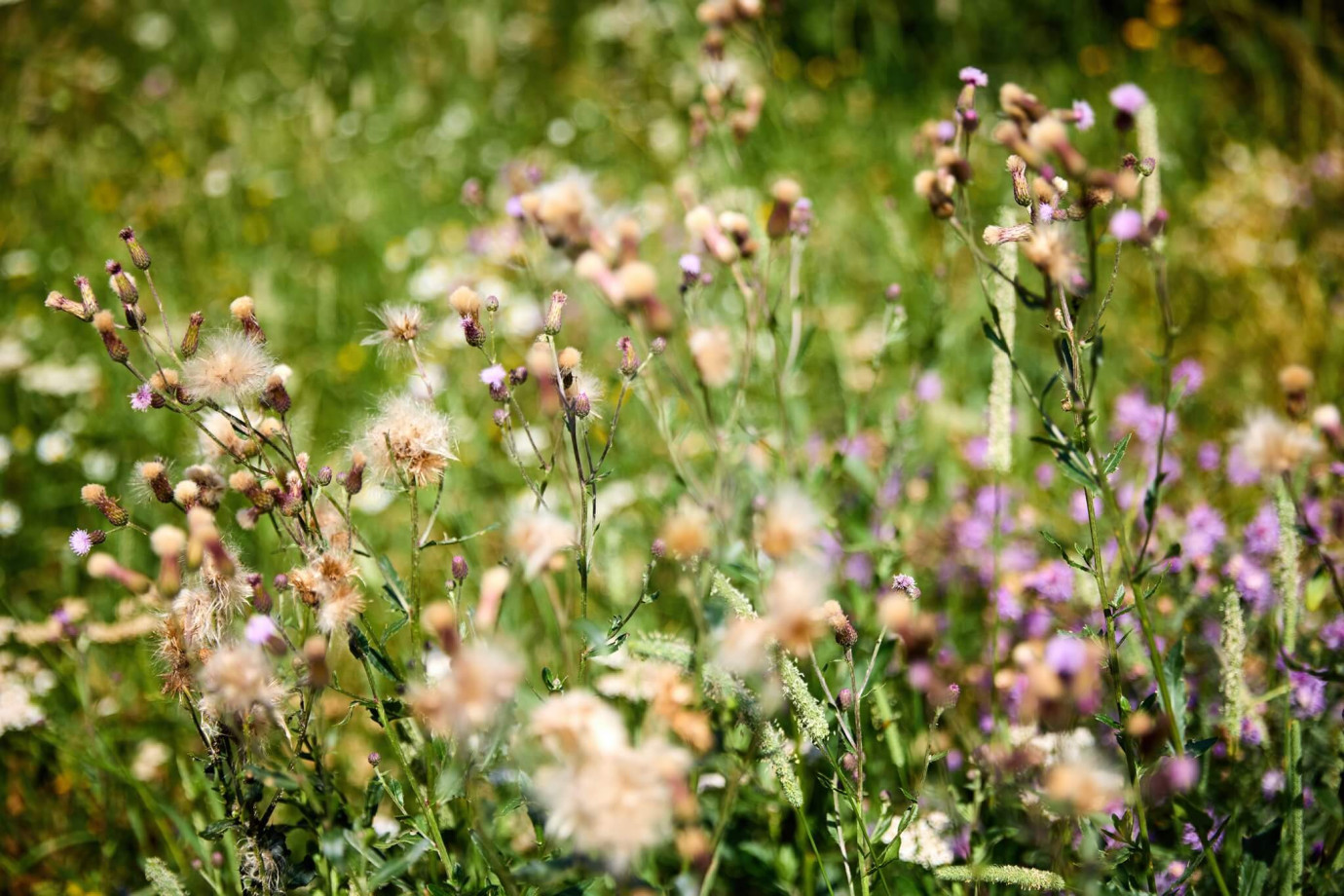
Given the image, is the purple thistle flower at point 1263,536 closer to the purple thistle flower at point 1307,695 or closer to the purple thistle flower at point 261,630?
the purple thistle flower at point 1307,695

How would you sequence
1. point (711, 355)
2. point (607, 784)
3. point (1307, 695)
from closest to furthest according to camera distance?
point (607, 784), point (711, 355), point (1307, 695)

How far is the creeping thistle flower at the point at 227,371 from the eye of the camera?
1271mm

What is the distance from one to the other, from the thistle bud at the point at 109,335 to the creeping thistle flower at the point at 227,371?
0.33 feet

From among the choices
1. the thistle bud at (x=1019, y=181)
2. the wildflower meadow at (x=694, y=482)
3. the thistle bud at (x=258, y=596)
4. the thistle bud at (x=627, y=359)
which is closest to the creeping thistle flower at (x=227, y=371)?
the wildflower meadow at (x=694, y=482)

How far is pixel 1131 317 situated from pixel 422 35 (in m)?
4.55

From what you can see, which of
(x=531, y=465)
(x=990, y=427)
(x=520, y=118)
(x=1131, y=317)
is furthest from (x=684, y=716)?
(x=520, y=118)

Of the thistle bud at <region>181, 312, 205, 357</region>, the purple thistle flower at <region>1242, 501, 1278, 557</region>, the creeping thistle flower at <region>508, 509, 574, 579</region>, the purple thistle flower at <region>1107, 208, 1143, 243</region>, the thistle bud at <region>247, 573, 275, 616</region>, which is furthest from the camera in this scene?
the purple thistle flower at <region>1242, 501, 1278, 557</region>

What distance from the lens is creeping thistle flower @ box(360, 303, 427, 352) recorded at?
1386 millimetres

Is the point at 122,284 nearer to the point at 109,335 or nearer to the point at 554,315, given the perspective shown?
the point at 109,335

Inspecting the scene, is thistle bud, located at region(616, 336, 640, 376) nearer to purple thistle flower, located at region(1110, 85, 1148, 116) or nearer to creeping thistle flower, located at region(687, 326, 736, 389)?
creeping thistle flower, located at region(687, 326, 736, 389)

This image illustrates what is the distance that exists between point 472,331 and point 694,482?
43 centimetres

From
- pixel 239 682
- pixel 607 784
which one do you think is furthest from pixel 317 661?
pixel 607 784

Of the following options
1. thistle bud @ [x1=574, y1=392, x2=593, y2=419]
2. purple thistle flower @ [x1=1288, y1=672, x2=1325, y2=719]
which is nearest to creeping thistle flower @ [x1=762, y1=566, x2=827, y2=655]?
thistle bud @ [x1=574, y1=392, x2=593, y2=419]

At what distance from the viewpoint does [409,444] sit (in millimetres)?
1313
